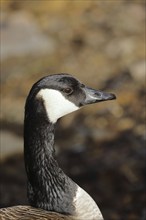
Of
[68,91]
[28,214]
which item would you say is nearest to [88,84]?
[68,91]

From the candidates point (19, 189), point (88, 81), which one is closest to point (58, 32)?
point (88, 81)

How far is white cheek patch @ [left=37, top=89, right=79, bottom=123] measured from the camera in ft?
17.9

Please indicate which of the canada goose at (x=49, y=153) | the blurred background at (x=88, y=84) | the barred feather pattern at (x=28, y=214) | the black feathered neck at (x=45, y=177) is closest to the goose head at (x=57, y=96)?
the canada goose at (x=49, y=153)

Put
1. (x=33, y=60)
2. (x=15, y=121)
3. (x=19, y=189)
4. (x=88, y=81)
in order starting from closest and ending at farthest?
(x=19, y=189) < (x=15, y=121) < (x=88, y=81) < (x=33, y=60)

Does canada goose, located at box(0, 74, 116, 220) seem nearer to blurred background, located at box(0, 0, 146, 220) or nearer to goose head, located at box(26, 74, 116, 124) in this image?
goose head, located at box(26, 74, 116, 124)

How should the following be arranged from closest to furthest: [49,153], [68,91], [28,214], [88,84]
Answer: [28,214]
[68,91]
[49,153]
[88,84]

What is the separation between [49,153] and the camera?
19.1 feet

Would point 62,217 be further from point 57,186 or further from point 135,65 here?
point 135,65

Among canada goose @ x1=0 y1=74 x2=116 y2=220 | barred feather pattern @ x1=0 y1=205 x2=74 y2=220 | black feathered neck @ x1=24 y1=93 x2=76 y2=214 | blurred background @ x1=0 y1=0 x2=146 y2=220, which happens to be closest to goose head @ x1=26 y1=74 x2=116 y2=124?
canada goose @ x1=0 y1=74 x2=116 y2=220

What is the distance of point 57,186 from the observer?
19.4ft

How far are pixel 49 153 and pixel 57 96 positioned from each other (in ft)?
1.87

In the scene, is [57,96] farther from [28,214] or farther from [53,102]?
[28,214]

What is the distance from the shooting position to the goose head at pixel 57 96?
215 inches

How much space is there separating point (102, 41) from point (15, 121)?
121 inches
